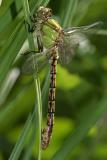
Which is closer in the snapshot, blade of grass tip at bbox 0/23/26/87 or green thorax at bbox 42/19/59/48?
blade of grass tip at bbox 0/23/26/87

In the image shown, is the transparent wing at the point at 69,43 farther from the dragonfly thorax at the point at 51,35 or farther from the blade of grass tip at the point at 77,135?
the blade of grass tip at the point at 77,135

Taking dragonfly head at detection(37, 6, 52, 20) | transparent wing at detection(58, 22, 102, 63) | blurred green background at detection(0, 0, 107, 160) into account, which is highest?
dragonfly head at detection(37, 6, 52, 20)

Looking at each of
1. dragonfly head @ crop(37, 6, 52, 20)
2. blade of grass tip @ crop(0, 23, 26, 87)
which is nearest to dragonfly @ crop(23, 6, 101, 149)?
dragonfly head @ crop(37, 6, 52, 20)

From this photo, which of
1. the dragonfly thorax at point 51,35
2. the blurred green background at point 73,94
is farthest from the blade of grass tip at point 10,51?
the blurred green background at point 73,94

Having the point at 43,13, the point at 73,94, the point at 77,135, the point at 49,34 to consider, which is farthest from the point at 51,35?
the point at 73,94

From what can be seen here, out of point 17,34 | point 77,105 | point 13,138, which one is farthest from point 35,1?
point 77,105

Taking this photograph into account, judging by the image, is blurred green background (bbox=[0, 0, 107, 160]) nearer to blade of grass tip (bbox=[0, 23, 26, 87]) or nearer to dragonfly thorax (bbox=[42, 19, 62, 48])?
dragonfly thorax (bbox=[42, 19, 62, 48])

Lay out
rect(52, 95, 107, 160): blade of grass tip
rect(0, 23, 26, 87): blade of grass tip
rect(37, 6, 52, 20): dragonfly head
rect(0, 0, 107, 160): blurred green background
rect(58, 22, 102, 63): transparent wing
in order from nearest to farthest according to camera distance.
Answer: rect(0, 23, 26, 87): blade of grass tip
rect(52, 95, 107, 160): blade of grass tip
rect(37, 6, 52, 20): dragonfly head
rect(58, 22, 102, 63): transparent wing
rect(0, 0, 107, 160): blurred green background

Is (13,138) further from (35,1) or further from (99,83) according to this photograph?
(35,1)
